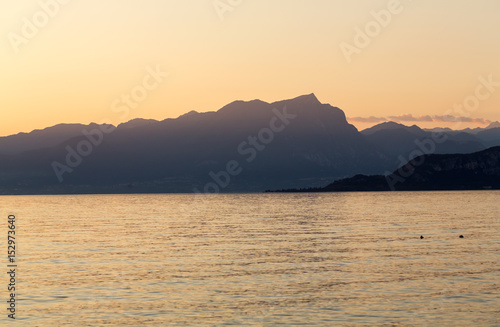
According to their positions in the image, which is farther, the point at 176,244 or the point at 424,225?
the point at 424,225

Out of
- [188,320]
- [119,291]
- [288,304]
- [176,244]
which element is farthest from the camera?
[176,244]

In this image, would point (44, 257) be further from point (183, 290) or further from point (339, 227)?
point (339, 227)

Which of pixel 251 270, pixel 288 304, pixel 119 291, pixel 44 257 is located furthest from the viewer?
pixel 44 257

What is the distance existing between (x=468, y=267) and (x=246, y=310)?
29.5 metres

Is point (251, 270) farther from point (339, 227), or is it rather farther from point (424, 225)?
point (424, 225)

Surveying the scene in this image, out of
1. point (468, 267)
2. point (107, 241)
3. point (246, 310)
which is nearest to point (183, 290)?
point (246, 310)

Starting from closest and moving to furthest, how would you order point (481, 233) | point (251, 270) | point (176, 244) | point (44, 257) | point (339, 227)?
point (251, 270)
point (44, 257)
point (176, 244)
point (481, 233)
point (339, 227)

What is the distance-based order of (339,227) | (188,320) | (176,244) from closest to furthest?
(188,320) → (176,244) → (339,227)

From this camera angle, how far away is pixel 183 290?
173ft

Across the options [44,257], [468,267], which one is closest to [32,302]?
[44,257]

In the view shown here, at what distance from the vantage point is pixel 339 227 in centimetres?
12462

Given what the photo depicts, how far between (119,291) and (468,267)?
114 ft

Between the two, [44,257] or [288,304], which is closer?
[288,304]

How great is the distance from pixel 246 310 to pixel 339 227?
3216 inches
